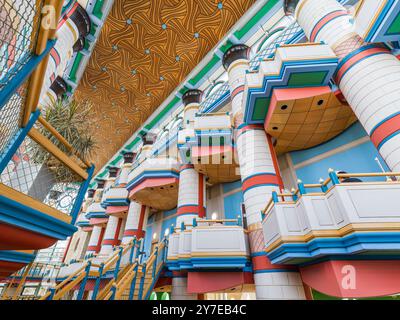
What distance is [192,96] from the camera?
12750mm

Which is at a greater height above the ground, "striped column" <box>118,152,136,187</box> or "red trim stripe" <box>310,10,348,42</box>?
"striped column" <box>118,152,136,187</box>

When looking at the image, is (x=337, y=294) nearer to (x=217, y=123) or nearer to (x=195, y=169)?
(x=217, y=123)

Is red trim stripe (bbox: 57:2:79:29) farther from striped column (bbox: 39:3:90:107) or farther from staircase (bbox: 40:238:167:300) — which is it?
staircase (bbox: 40:238:167:300)

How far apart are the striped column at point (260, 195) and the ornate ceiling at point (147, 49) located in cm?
464

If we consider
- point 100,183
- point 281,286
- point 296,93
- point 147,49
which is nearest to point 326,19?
point 296,93

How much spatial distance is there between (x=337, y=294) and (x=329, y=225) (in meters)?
1.06

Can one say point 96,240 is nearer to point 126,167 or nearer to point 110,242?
point 110,242

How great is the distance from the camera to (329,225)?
3449 mm

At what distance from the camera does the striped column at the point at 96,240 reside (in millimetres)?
15766

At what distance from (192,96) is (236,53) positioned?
3.69 m

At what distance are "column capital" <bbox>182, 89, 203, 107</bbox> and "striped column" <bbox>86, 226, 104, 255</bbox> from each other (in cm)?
1235

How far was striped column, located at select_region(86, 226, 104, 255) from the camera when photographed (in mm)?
15766

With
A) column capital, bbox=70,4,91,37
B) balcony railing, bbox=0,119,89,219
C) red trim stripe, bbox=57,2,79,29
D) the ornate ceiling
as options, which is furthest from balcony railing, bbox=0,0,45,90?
column capital, bbox=70,4,91,37
